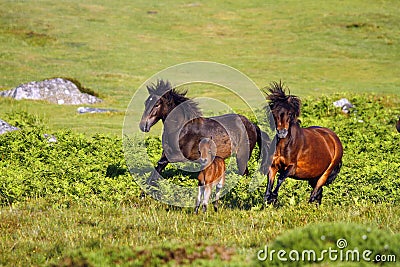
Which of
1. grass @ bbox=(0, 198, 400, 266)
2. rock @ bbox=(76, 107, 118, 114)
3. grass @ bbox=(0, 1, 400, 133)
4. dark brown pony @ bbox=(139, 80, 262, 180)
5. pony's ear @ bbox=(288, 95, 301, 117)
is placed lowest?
grass @ bbox=(0, 198, 400, 266)

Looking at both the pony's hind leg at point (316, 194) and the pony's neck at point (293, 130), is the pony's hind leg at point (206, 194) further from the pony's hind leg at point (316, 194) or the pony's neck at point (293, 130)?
the pony's hind leg at point (316, 194)

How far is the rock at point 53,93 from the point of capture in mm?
31844

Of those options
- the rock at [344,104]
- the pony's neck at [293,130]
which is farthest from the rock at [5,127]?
the rock at [344,104]

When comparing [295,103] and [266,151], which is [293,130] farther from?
[266,151]

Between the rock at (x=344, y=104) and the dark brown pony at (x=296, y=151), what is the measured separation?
45.4ft

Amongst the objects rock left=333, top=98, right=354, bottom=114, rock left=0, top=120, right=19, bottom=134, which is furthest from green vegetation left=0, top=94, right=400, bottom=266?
rock left=333, top=98, right=354, bottom=114

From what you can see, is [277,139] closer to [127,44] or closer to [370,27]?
[127,44]

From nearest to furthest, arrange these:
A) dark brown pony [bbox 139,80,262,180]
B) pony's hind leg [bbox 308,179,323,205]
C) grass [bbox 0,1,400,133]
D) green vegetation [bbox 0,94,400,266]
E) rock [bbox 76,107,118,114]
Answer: green vegetation [bbox 0,94,400,266], pony's hind leg [bbox 308,179,323,205], dark brown pony [bbox 139,80,262,180], rock [bbox 76,107,118,114], grass [bbox 0,1,400,133]

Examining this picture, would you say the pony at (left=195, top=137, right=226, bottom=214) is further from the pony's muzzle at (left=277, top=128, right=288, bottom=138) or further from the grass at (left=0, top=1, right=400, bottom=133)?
the grass at (left=0, top=1, right=400, bottom=133)

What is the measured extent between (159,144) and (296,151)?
7.18 m

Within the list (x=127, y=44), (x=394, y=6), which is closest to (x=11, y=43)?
(x=127, y=44)

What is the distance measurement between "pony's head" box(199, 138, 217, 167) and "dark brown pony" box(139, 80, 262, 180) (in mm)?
154

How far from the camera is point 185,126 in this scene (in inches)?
503

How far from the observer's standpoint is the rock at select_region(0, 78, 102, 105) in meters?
31.8
